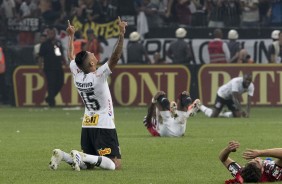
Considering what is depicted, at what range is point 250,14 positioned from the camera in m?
38.1

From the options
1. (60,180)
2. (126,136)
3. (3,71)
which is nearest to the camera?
(60,180)

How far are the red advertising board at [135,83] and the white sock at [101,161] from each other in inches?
782

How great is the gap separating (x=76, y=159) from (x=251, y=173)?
3.00m

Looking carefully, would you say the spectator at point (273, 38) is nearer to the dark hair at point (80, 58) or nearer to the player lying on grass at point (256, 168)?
the dark hair at point (80, 58)

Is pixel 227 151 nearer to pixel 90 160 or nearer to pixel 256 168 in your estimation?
pixel 256 168

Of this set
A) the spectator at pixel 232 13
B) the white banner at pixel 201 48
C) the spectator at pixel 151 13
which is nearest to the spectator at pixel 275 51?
the white banner at pixel 201 48

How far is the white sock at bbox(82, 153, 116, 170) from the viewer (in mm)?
→ 16125

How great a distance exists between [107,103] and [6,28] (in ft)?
71.6

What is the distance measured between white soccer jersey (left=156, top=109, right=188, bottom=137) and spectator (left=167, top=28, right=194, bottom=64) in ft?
42.1

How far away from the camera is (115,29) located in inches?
1479

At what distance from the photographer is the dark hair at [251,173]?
1409 cm

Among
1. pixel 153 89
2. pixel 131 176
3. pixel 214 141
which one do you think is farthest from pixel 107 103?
pixel 153 89

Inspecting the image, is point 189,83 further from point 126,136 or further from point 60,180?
point 60,180

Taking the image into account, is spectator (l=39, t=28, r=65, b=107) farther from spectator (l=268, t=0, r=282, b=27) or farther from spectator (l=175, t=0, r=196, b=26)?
spectator (l=268, t=0, r=282, b=27)
